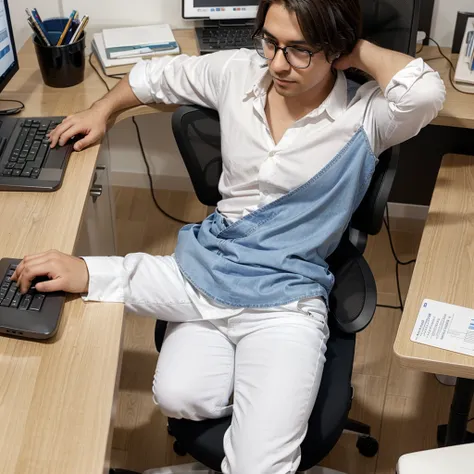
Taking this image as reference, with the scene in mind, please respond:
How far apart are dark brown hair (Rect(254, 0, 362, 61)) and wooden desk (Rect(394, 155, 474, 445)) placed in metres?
0.46

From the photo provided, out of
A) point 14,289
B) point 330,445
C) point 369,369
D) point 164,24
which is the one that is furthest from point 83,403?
point 164,24

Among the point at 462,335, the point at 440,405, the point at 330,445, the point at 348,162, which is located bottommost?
the point at 440,405

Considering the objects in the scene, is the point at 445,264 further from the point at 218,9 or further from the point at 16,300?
the point at 218,9

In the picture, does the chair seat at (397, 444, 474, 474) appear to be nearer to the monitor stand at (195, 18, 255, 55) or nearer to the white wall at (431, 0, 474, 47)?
the monitor stand at (195, 18, 255, 55)

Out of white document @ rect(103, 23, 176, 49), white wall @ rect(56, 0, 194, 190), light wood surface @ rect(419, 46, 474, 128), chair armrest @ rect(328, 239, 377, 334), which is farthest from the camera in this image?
white wall @ rect(56, 0, 194, 190)

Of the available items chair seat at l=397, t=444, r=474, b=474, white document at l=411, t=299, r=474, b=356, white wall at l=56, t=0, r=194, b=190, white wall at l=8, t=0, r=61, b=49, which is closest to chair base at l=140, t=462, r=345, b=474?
chair seat at l=397, t=444, r=474, b=474

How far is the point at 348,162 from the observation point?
1.59m

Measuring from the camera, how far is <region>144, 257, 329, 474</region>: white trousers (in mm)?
1437

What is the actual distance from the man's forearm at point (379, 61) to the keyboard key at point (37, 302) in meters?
0.79

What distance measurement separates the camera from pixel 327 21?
4.82 feet

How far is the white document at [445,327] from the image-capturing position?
1.42 m

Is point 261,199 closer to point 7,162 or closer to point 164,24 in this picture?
point 7,162

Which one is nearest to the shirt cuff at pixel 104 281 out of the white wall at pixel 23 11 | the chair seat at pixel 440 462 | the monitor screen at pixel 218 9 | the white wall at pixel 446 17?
the chair seat at pixel 440 462

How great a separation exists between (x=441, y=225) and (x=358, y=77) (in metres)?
0.38
